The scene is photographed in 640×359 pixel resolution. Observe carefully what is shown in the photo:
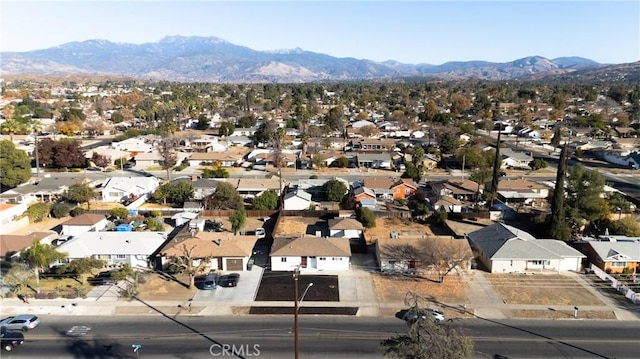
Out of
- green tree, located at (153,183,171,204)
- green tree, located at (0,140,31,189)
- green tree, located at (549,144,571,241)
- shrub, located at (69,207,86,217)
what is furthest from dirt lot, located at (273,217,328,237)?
green tree, located at (0,140,31,189)

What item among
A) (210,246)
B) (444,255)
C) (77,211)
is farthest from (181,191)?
(444,255)

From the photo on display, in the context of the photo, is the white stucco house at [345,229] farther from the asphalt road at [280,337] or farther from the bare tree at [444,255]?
the asphalt road at [280,337]

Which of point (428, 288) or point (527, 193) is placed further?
point (527, 193)

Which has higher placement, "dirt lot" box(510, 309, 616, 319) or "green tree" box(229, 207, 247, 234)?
"green tree" box(229, 207, 247, 234)

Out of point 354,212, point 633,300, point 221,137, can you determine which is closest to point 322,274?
point 354,212

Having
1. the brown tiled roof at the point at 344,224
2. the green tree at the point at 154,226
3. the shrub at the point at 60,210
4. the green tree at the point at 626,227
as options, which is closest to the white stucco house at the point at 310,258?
the brown tiled roof at the point at 344,224

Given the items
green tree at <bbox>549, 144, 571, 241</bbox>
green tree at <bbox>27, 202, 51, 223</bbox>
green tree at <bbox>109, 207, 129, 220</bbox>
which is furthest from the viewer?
green tree at <bbox>27, 202, 51, 223</bbox>

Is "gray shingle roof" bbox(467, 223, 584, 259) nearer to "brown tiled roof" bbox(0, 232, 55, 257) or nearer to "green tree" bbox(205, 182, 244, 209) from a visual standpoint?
"green tree" bbox(205, 182, 244, 209)

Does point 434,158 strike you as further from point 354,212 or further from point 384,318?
point 384,318
